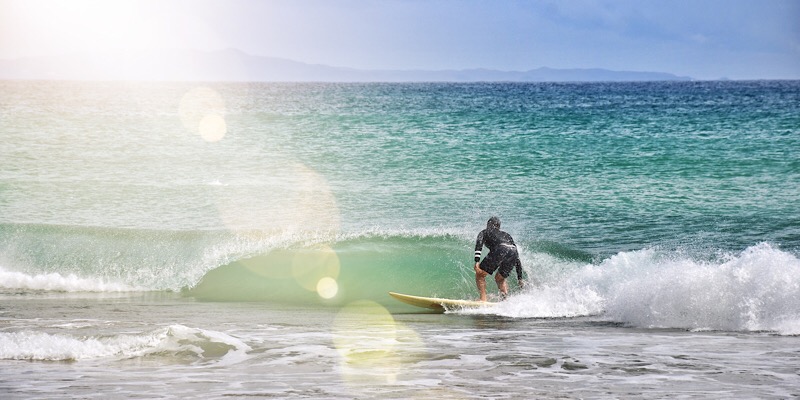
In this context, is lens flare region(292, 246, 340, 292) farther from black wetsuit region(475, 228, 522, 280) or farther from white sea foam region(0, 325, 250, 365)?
white sea foam region(0, 325, 250, 365)

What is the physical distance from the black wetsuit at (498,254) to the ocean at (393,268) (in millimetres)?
617

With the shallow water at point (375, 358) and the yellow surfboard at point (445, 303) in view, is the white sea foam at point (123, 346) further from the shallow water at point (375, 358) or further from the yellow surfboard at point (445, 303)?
the yellow surfboard at point (445, 303)

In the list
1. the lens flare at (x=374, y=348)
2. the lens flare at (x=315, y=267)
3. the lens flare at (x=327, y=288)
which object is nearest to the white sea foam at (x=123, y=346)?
the lens flare at (x=374, y=348)

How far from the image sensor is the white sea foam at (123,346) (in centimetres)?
1142

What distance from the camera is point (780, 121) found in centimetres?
5950

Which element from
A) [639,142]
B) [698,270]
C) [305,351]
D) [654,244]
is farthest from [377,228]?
[639,142]

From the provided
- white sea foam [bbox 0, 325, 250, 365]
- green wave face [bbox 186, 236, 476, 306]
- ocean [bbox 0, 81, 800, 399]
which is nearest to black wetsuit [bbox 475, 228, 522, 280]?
ocean [bbox 0, 81, 800, 399]

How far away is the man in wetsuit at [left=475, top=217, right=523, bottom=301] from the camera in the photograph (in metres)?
16.5

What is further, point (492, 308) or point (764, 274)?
point (492, 308)

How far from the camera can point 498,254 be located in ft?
54.4

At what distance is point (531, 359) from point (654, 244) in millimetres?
11346

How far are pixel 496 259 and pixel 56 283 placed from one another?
375 inches

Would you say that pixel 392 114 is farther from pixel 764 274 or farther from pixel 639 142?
pixel 764 274

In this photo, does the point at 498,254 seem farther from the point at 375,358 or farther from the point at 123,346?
the point at 123,346
